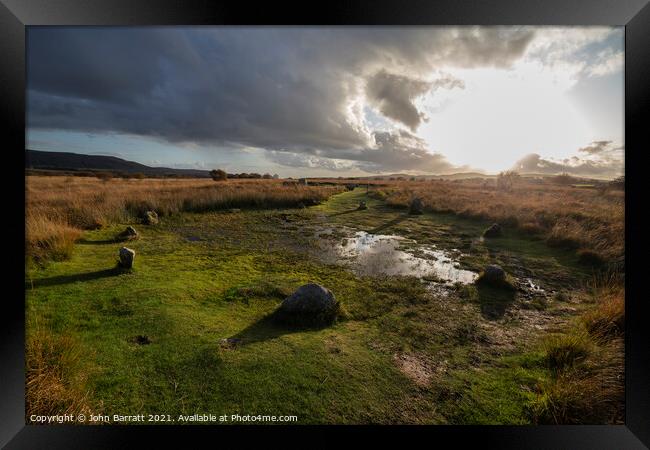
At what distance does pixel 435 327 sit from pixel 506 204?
1257 cm

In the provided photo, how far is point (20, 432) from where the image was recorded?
7.75 ft

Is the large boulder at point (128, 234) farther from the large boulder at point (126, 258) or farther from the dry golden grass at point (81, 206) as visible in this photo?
the large boulder at point (126, 258)

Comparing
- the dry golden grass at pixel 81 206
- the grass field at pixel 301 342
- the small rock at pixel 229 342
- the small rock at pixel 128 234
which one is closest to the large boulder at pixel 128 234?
the small rock at pixel 128 234

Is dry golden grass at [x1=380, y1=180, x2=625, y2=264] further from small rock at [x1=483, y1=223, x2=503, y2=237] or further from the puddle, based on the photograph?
the puddle

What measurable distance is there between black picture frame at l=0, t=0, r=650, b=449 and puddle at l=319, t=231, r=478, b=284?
126 inches

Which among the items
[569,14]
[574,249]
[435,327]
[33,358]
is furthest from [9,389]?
[574,249]

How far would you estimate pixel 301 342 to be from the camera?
304 cm

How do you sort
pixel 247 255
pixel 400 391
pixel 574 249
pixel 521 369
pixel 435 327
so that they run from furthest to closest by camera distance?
pixel 574 249 → pixel 247 255 → pixel 435 327 → pixel 521 369 → pixel 400 391

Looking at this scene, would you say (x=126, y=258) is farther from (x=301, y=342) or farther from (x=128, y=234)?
(x=301, y=342)

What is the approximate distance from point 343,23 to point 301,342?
11.9ft

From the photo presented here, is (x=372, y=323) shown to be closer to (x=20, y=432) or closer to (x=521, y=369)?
(x=521, y=369)

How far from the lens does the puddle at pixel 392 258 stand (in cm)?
605

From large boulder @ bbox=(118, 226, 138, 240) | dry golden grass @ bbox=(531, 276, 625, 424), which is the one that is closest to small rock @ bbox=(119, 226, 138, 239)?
large boulder @ bbox=(118, 226, 138, 240)

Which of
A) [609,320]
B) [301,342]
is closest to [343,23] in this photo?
[301,342]
